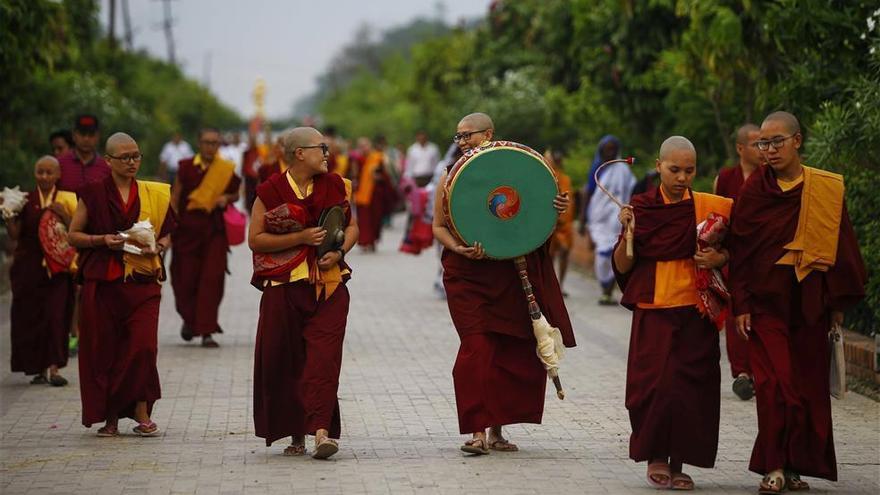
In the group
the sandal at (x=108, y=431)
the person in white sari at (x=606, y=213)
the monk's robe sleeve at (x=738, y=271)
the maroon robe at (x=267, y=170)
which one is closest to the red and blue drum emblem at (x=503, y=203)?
the monk's robe sleeve at (x=738, y=271)

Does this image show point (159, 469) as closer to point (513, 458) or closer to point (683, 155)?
point (513, 458)

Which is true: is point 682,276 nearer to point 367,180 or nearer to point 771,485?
point 771,485

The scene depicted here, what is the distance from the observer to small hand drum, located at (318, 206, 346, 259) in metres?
8.35

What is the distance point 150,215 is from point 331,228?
4.85ft

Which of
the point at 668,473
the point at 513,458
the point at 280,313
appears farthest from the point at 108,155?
the point at 668,473

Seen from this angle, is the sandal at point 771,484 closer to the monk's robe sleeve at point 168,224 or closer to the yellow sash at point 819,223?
the yellow sash at point 819,223

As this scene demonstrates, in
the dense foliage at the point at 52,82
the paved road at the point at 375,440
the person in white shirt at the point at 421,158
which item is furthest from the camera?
the person in white shirt at the point at 421,158


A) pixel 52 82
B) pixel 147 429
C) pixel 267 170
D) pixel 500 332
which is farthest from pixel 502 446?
pixel 52 82

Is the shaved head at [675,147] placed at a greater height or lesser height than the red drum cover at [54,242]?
greater

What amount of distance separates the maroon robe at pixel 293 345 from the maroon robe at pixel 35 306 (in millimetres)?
3357

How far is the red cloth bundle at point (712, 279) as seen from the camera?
24.8 ft

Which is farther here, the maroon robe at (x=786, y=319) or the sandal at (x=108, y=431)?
the sandal at (x=108, y=431)

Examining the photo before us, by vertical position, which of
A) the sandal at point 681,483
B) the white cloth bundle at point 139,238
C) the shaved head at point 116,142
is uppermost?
the shaved head at point 116,142

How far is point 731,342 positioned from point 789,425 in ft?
11.0
